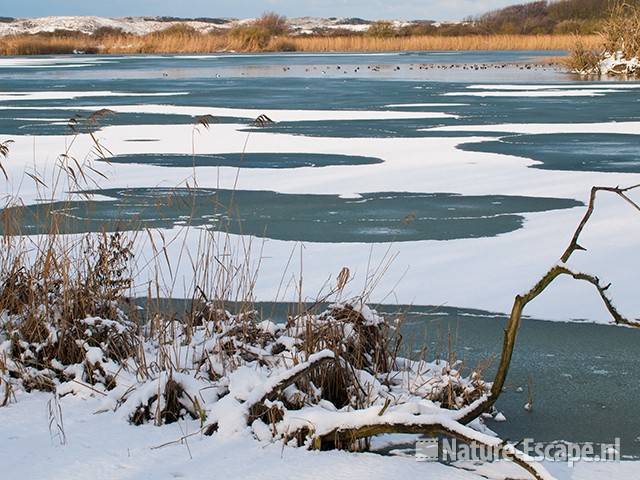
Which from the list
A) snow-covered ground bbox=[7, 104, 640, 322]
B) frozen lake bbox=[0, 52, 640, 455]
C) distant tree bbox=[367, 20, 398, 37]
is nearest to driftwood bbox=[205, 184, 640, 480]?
frozen lake bbox=[0, 52, 640, 455]

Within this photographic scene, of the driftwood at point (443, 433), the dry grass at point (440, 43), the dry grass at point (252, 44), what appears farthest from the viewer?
the dry grass at point (252, 44)

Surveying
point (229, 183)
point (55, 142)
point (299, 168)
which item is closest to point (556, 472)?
point (229, 183)

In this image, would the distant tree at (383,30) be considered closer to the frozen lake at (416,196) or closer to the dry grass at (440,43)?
the dry grass at (440,43)

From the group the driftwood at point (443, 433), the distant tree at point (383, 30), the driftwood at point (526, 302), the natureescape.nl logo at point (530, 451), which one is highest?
the distant tree at point (383, 30)

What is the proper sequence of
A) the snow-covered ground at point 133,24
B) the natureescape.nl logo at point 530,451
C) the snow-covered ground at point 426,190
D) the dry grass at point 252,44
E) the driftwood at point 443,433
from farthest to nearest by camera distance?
the snow-covered ground at point 133,24 < the dry grass at point 252,44 < the snow-covered ground at point 426,190 < the natureescape.nl logo at point 530,451 < the driftwood at point 443,433

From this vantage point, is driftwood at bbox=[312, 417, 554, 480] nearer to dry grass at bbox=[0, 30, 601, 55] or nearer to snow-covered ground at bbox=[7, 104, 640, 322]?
snow-covered ground at bbox=[7, 104, 640, 322]

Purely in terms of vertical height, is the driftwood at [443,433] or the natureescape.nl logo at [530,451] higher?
the driftwood at [443,433]

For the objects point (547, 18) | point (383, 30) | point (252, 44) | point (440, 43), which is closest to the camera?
point (440, 43)

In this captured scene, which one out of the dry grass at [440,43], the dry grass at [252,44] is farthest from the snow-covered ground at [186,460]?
the dry grass at [252,44]

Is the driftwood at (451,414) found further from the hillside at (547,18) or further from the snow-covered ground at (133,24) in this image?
the snow-covered ground at (133,24)

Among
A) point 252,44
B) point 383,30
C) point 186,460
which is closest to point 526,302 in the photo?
point 186,460

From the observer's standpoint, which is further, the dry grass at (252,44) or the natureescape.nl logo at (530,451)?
the dry grass at (252,44)

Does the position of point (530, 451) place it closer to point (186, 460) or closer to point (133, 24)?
point (186, 460)

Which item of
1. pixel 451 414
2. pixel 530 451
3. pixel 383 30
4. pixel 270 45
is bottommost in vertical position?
pixel 530 451
